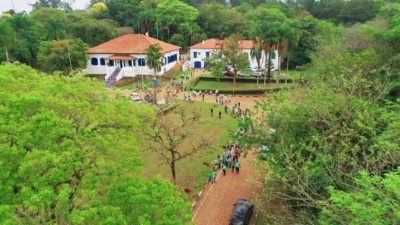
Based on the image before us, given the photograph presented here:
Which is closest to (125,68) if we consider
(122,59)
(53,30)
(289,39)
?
(122,59)

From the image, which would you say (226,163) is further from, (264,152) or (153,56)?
(153,56)

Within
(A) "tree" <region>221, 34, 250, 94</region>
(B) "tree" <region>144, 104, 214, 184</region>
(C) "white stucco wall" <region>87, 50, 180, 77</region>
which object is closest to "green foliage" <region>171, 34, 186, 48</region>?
(C) "white stucco wall" <region>87, 50, 180, 77</region>

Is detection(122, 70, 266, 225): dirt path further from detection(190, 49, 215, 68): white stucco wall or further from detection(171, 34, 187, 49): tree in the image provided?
detection(171, 34, 187, 49): tree

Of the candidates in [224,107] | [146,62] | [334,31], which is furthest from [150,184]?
[334,31]

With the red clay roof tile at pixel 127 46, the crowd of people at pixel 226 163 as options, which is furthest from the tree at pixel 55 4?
the crowd of people at pixel 226 163

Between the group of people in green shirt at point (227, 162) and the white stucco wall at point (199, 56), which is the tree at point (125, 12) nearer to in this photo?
the white stucco wall at point (199, 56)

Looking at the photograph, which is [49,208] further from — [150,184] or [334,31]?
[334,31]
